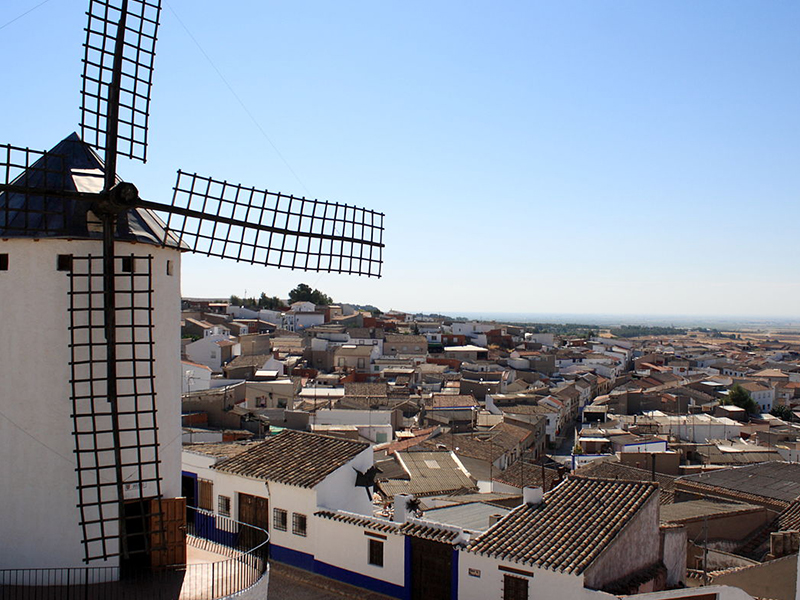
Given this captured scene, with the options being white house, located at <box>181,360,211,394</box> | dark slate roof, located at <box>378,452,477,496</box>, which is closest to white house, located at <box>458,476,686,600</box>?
dark slate roof, located at <box>378,452,477,496</box>

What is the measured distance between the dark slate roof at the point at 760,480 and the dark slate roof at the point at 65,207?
61.6 ft

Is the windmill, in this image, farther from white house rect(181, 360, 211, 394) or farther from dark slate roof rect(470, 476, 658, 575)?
white house rect(181, 360, 211, 394)

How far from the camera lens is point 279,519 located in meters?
Result: 12.7

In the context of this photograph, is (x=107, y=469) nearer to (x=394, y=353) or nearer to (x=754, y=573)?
(x=754, y=573)

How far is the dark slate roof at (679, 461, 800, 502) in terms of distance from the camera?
808 inches

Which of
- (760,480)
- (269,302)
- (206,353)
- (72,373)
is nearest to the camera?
(72,373)

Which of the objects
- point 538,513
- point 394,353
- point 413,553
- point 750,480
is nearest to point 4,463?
point 413,553

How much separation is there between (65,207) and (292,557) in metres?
7.54

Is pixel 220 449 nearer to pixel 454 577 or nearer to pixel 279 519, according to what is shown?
pixel 279 519

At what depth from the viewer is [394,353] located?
197 ft

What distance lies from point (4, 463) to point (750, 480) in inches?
836

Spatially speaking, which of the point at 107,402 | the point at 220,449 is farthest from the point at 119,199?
the point at 220,449

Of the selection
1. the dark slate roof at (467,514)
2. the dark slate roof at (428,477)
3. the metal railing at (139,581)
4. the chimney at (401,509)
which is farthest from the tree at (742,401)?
the metal railing at (139,581)

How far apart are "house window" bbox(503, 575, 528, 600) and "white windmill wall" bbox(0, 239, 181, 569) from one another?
5.81 meters
